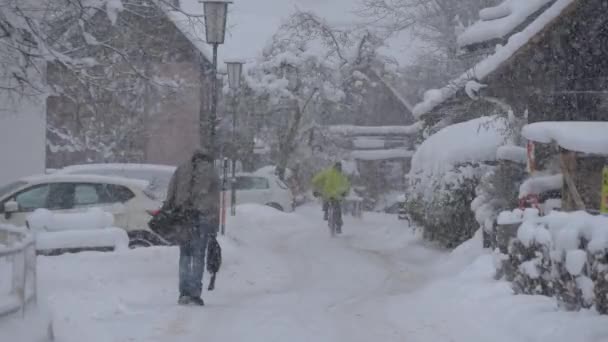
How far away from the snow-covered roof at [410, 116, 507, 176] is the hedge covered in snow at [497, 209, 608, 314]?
20.5 feet

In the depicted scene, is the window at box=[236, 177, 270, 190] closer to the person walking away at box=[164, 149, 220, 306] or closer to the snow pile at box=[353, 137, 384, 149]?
the snow pile at box=[353, 137, 384, 149]

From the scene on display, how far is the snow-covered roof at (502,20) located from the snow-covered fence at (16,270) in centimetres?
1016

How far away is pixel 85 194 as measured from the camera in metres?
14.0

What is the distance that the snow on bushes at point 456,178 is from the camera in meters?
15.8

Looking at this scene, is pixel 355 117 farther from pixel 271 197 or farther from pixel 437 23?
pixel 271 197

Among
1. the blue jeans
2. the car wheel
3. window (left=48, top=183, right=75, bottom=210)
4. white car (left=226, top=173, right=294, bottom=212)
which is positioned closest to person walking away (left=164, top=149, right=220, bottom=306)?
the blue jeans

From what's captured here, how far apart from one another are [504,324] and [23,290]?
172 inches

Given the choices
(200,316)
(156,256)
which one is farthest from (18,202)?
(200,316)

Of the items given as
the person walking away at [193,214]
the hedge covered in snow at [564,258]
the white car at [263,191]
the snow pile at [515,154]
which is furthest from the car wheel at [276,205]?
the hedge covered in snow at [564,258]

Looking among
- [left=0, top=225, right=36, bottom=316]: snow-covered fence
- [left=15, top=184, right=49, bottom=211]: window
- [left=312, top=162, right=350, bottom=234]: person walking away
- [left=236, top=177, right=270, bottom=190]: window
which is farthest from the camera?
[left=236, top=177, right=270, bottom=190]: window

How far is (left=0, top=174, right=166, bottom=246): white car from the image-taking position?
1380cm

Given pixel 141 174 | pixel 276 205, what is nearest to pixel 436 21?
pixel 276 205

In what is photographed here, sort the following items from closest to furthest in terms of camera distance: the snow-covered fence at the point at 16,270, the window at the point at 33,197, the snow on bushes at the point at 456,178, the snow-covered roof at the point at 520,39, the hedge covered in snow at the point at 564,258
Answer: the snow-covered fence at the point at 16,270, the hedge covered in snow at the point at 564,258, the snow-covered roof at the point at 520,39, the window at the point at 33,197, the snow on bushes at the point at 456,178

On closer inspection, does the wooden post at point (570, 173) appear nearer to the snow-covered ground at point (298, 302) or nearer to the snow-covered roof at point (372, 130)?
the snow-covered ground at point (298, 302)
